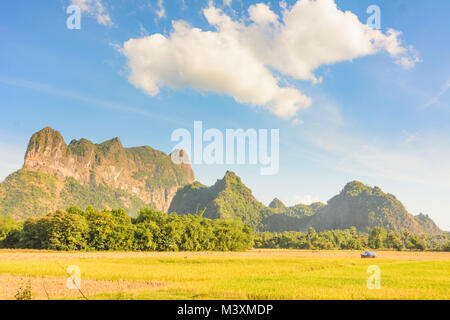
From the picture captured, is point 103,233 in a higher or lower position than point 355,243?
higher

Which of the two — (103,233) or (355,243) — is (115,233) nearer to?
(103,233)

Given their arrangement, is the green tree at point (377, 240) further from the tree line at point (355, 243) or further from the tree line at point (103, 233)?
the tree line at point (103, 233)

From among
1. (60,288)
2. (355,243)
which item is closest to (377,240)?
(355,243)

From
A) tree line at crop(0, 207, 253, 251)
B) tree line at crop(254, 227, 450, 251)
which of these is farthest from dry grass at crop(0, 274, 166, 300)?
tree line at crop(254, 227, 450, 251)

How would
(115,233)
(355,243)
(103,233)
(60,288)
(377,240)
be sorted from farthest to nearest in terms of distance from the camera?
(355,243) → (377,240) → (115,233) → (103,233) → (60,288)

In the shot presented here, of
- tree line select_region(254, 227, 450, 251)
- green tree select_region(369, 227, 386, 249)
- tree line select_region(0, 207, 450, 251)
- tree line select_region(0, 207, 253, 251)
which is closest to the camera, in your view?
tree line select_region(0, 207, 253, 251)

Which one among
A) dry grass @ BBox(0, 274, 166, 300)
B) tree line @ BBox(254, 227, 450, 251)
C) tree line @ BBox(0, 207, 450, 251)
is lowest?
tree line @ BBox(254, 227, 450, 251)

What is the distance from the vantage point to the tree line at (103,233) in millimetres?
61469

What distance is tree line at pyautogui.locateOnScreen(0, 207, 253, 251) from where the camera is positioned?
61.5 m

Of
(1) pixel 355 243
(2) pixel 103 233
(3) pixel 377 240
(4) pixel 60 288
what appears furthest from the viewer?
(1) pixel 355 243

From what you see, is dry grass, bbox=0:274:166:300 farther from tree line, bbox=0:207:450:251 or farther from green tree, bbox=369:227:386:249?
green tree, bbox=369:227:386:249

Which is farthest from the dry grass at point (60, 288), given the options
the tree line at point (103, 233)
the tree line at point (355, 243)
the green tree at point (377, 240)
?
the green tree at point (377, 240)

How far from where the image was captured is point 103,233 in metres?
65.5
